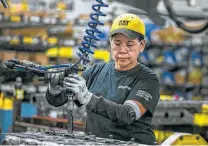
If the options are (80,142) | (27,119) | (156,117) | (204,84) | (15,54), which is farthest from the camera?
(204,84)

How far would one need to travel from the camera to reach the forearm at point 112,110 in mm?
3433

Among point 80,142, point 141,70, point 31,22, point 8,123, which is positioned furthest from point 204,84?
point 80,142

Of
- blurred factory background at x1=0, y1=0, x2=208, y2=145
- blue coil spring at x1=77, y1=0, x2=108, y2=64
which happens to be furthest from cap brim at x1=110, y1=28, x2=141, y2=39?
blurred factory background at x1=0, y1=0, x2=208, y2=145

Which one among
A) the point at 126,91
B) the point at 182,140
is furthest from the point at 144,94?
the point at 182,140

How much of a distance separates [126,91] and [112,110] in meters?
0.28

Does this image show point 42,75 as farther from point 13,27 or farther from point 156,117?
point 13,27

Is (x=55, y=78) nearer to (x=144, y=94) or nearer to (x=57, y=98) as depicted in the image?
(x=57, y=98)

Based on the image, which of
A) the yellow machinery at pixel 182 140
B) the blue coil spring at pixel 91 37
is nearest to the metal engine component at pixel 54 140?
the blue coil spring at pixel 91 37

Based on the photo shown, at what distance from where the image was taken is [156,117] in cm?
543

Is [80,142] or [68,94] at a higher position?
[68,94]

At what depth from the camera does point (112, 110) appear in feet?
11.5

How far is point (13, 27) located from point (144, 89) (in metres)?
7.87

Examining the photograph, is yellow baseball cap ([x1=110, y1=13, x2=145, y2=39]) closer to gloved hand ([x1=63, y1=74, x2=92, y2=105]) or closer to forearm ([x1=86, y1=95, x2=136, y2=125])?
forearm ([x1=86, y1=95, x2=136, y2=125])

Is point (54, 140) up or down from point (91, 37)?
down
